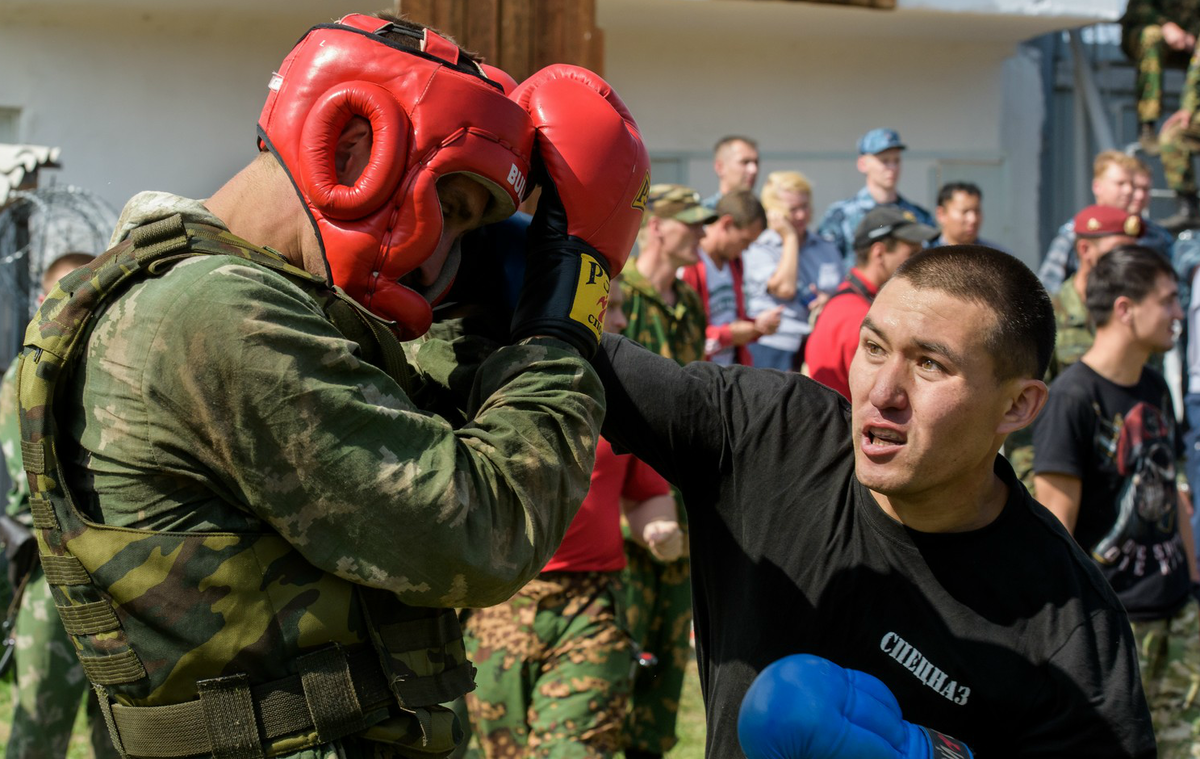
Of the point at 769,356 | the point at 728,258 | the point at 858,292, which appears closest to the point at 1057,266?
the point at 769,356

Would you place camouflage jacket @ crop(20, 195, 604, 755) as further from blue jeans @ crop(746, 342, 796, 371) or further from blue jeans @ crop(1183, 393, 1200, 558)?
blue jeans @ crop(1183, 393, 1200, 558)

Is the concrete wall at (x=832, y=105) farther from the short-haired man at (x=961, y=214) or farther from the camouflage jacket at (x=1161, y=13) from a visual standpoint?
the short-haired man at (x=961, y=214)

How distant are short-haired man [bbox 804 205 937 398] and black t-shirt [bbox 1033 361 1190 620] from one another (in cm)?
101

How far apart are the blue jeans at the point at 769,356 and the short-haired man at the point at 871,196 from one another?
1496mm

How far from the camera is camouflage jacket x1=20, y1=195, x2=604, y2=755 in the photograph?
186cm

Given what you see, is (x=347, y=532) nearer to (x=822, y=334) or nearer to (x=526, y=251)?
(x=526, y=251)

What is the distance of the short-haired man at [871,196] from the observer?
8961mm

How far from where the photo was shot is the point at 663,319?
5.75m

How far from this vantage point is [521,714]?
438cm

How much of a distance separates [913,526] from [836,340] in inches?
142

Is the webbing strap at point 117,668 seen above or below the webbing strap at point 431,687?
above

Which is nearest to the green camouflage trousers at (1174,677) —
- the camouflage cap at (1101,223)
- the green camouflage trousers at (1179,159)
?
the camouflage cap at (1101,223)

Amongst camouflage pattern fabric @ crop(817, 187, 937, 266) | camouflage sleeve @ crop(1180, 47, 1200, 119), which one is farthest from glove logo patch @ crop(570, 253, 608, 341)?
camouflage sleeve @ crop(1180, 47, 1200, 119)

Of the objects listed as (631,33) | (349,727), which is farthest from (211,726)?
(631,33)
